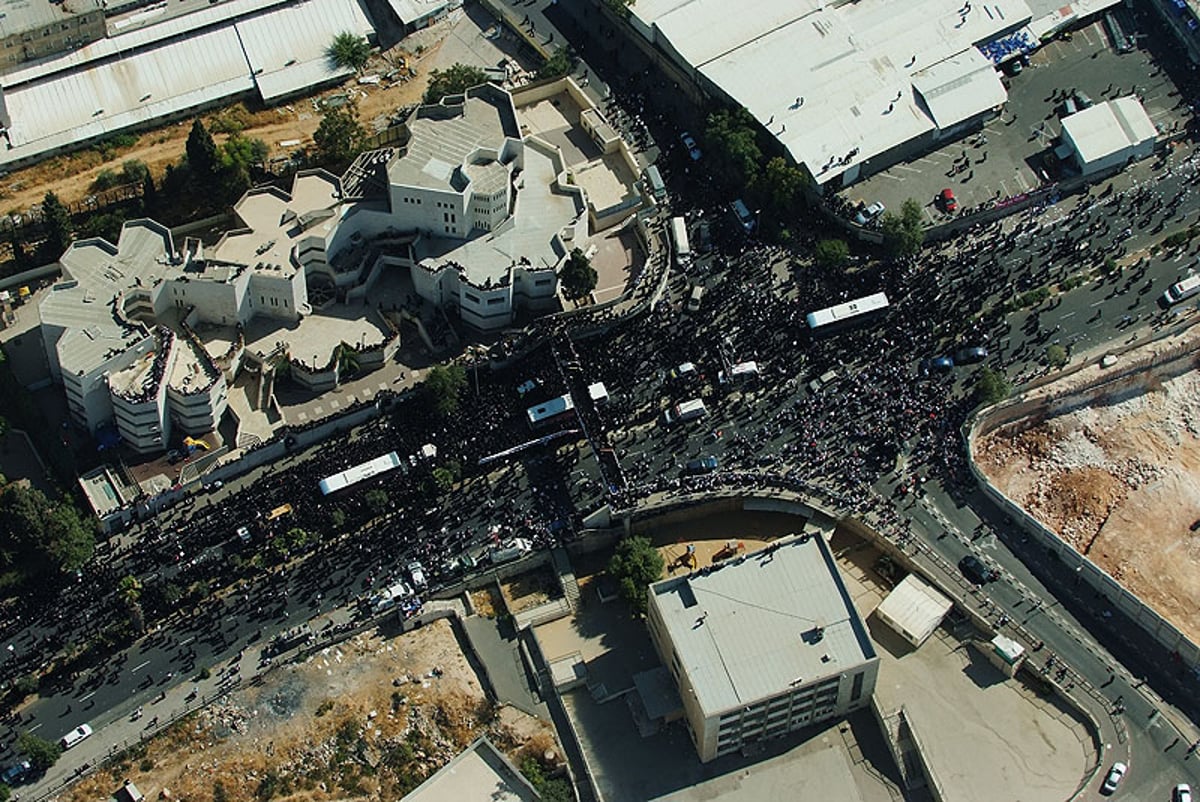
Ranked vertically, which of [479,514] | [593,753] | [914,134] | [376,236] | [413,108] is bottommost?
[593,753]

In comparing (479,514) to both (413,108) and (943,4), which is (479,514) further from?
(943,4)

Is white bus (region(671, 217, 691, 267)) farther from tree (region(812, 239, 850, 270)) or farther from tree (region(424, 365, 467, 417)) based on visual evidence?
tree (region(424, 365, 467, 417))

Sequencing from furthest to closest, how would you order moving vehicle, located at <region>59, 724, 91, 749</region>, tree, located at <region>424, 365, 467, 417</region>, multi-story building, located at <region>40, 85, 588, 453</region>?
tree, located at <region>424, 365, 467, 417</region> → multi-story building, located at <region>40, 85, 588, 453</region> → moving vehicle, located at <region>59, 724, 91, 749</region>

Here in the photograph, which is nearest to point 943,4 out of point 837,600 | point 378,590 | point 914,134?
point 914,134

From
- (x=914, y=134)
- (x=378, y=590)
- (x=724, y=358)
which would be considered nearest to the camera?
(x=378, y=590)

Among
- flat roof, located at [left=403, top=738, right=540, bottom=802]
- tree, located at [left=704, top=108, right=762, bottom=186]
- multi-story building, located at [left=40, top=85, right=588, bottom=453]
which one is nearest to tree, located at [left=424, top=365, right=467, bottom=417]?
multi-story building, located at [left=40, top=85, right=588, bottom=453]

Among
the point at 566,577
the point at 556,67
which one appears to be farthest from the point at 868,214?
the point at 566,577

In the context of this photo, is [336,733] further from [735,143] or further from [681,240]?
[735,143]

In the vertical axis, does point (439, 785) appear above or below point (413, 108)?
below
